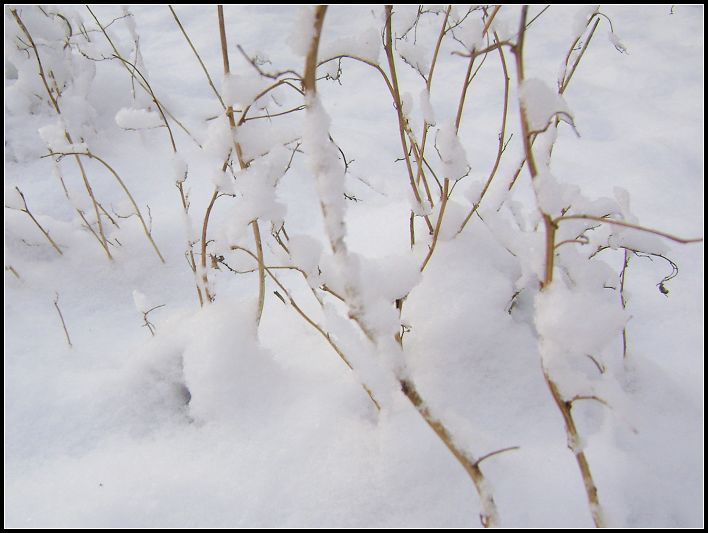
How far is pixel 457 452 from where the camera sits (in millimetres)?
509

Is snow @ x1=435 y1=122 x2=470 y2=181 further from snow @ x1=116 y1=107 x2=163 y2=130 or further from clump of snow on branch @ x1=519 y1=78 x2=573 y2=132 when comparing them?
snow @ x1=116 y1=107 x2=163 y2=130

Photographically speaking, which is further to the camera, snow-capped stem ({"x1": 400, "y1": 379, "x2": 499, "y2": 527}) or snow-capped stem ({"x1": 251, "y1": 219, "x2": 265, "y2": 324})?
snow-capped stem ({"x1": 251, "y1": 219, "x2": 265, "y2": 324})

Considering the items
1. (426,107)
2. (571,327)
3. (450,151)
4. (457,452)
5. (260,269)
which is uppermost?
(426,107)

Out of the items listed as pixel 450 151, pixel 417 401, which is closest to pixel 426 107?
pixel 450 151

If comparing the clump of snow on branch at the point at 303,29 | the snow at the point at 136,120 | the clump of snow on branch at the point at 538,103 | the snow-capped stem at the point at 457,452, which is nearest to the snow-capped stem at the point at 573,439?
the snow-capped stem at the point at 457,452

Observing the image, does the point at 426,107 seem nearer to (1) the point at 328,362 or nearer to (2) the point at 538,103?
(2) the point at 538,103

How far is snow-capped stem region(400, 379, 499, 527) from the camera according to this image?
480 mm

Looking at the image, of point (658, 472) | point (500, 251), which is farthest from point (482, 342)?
point (658, 472)

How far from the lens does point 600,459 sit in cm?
74

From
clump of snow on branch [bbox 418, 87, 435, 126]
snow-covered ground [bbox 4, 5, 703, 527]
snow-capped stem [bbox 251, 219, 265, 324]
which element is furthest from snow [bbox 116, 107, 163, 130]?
clump of snow on branch [bbox 418, 87, 435, 126]

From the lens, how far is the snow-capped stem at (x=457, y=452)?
0.48 m

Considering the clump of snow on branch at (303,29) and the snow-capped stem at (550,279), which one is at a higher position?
the clump of snow on branch at (303,29)

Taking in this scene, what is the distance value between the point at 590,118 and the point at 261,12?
194cm

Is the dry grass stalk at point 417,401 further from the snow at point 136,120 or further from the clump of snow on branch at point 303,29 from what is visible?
the snow at point 136,120
